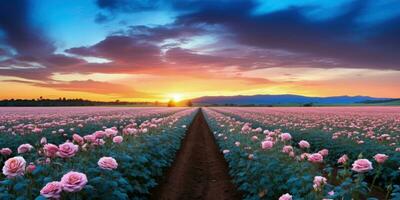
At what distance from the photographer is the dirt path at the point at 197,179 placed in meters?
9.67

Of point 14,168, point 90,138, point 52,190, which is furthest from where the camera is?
point 90,138

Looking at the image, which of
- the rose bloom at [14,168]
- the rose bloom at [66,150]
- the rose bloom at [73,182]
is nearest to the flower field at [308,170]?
the rose bloom at [73,182]

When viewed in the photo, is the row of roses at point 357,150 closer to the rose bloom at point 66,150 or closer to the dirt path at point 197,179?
the dirt path at point 197,179

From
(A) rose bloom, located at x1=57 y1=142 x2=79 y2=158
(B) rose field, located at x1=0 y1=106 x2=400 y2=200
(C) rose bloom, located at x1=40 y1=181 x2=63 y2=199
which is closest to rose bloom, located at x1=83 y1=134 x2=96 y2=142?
(B) rose field, located at x1=0 y1=106 x2=400 y2=200

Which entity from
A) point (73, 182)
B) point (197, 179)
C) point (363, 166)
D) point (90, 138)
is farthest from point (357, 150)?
point (73, 182)

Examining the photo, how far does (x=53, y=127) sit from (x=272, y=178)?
43.8 ft

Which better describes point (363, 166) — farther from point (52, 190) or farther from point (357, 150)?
point (357, 150)

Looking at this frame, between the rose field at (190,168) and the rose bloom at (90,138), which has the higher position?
the rose bloom at (90,138)

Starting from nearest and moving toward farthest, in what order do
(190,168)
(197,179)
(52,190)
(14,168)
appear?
(52,190) < (14,168) < (197,179) < (190,168)

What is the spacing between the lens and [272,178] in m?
8.02

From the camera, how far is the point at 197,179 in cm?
1162

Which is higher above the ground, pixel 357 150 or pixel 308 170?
pixel 308 170

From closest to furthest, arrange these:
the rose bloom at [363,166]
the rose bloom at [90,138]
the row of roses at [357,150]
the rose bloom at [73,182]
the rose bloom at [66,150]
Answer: the rose bloom at [73,182] → the rose bloom at [363,166] → the rose bloom at [66,150] → the rose bloom at [90,138] → the row of roses at [357,150]

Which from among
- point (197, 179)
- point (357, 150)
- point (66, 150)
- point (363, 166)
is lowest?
point (197, 179)
